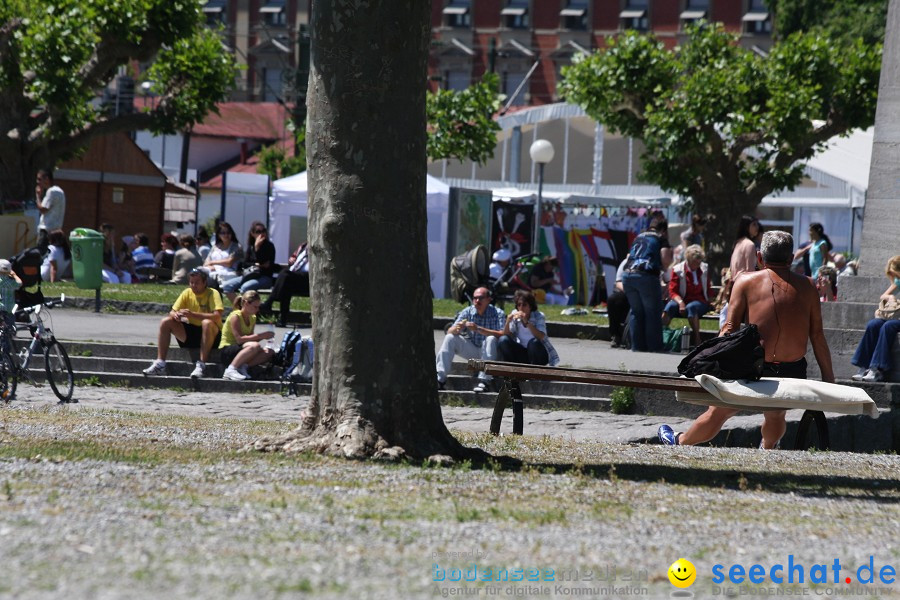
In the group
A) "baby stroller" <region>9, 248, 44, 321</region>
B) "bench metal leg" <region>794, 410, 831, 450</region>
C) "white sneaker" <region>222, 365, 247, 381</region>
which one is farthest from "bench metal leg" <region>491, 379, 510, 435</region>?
"baby stroller" <region>9, 248, 44, 321</region>

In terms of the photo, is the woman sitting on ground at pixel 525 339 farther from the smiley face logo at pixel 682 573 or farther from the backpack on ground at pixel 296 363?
the smiley face logo at pixel 682 573

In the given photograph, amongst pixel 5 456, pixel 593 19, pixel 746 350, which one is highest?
pixel 593 19

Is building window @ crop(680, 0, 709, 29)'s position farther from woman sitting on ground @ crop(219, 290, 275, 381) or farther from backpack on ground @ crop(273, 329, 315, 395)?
backpack on ground @ crop(273, 329, 315, 395)

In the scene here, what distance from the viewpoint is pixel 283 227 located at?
90.5 feet

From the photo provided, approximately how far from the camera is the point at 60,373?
43.2 ft

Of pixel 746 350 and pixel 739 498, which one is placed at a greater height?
pixel 746 350

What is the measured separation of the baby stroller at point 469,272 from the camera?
71.6 ft

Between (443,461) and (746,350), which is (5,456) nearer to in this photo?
(443,461)

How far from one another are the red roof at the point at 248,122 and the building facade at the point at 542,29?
960 centimetres

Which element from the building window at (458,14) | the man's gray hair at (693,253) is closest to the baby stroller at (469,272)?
the man's gray hair at (693,253)

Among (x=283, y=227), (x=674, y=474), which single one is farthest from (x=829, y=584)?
(x=283, y=227)

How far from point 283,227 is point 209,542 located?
2238 cm

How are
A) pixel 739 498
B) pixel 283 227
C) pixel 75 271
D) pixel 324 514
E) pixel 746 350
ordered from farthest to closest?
pixel 283 227 → pixel 75 271 → pixel 746 350 → pixel 739 498 → pixel 324 514

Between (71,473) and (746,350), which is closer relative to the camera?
(71,473)
